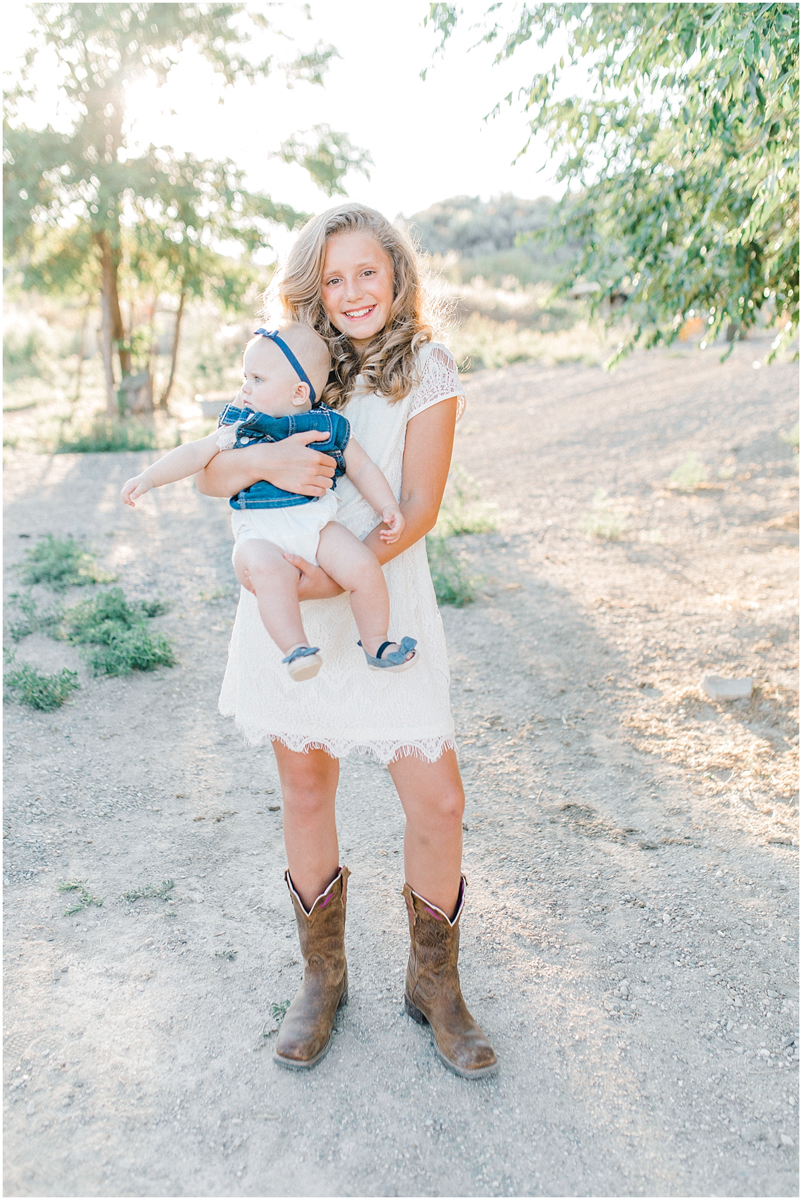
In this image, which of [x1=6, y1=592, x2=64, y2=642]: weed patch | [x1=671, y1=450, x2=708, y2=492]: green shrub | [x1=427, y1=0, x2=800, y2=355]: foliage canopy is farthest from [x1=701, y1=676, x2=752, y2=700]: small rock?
[x1=671, y1=450, x2=708, y2=492]: green shrub

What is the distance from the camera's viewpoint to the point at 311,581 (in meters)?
1.80

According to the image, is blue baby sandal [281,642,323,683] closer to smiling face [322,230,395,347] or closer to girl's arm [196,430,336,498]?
girl's arm [196,430,336,498]

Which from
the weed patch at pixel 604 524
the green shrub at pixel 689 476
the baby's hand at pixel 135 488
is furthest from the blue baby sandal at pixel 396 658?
the green shrub at pixel 689 476

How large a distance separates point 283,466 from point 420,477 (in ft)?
1.02

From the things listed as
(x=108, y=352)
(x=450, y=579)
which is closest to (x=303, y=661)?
(x=450, y=579)

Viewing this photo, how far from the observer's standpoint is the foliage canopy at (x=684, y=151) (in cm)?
272

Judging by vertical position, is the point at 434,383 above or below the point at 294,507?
above

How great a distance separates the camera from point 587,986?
2225 millimetres

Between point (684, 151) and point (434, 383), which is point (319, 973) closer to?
point (434, 383)

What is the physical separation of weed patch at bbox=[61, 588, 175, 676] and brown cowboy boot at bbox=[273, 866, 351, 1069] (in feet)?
7.82

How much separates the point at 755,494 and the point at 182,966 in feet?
22.2

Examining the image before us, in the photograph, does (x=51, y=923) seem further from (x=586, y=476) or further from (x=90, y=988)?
(x=586, y=476)

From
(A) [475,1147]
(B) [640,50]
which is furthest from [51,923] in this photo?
(B) [640,50]

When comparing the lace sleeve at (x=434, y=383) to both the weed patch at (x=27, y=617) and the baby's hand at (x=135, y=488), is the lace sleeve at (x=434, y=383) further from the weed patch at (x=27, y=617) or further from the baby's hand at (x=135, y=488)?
the weed patch at (x=27, y=617)
